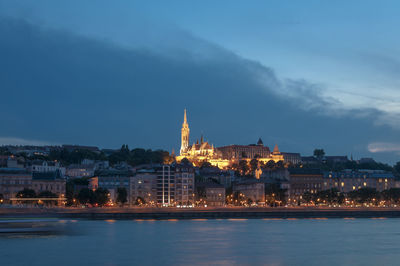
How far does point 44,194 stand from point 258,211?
40.6 m

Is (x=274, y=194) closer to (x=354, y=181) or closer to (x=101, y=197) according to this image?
(x=354, y=181)

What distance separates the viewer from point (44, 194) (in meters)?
127

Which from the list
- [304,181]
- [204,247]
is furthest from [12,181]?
[204,247]

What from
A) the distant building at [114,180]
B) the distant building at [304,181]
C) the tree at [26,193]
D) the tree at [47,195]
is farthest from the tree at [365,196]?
the tree at [26,193]

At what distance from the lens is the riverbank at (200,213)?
351 feet

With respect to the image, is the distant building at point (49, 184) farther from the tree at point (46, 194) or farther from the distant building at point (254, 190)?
the distant building at point (254, 190)

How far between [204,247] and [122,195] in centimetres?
7467

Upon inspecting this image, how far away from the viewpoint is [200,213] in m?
116

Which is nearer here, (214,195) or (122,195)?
(122,195)

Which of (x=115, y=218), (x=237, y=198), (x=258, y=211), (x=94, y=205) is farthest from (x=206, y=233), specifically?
(x=237, y=198)

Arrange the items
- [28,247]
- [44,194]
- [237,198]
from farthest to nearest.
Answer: [237,198] < [44,194] < [28,247]

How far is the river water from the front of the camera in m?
52.7

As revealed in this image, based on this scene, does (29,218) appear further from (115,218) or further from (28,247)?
(28,247)

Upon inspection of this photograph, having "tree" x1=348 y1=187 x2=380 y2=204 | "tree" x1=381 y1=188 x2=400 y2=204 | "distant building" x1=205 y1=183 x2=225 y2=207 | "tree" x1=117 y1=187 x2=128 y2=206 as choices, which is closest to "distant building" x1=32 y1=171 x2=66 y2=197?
"tree" x1=117 y1=187 x2=128 y2=206
